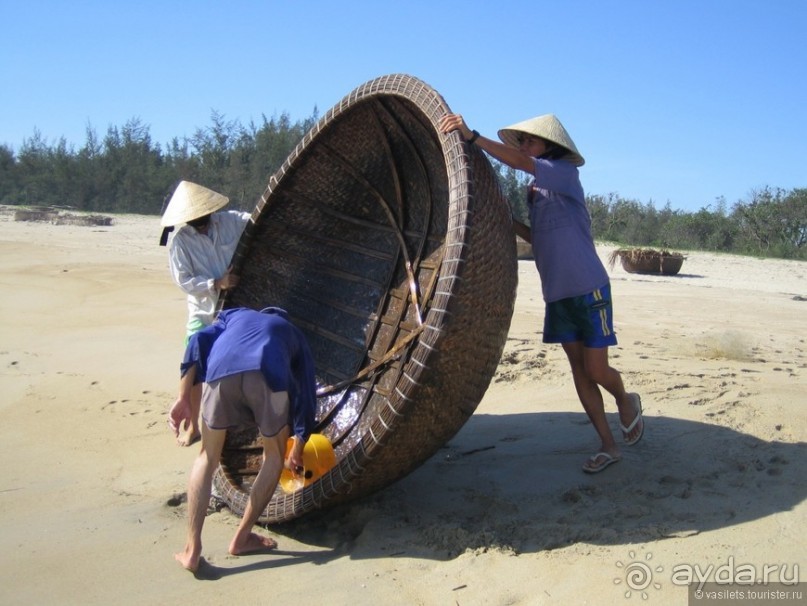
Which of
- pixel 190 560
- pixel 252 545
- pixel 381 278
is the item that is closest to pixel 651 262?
pixel 381 278

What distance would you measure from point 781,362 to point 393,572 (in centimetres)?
374

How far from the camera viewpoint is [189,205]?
415 centimetres

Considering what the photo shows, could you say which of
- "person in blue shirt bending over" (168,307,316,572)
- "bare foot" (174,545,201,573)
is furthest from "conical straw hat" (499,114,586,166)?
"bare foot" (174,545,201,573)

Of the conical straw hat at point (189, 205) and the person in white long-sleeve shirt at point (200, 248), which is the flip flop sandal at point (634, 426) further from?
the conical straw hat at point (189, 205)

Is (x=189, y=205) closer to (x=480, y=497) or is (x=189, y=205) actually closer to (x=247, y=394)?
(x=247, y=394)

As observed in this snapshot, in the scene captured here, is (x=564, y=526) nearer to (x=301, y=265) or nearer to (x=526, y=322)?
(x=301, y=265)

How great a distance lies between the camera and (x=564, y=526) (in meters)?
3.10

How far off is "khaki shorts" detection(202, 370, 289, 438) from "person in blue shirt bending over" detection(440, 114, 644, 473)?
129 cm

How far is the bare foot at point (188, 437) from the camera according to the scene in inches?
178

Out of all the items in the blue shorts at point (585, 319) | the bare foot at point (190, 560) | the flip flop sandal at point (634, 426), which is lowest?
the bare foot at point (190, 560)

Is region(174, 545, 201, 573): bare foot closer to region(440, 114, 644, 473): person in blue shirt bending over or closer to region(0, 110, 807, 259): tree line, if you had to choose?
region(440, 114, 644, 473): person in blue shirt bending over

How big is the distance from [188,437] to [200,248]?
3.40 ft

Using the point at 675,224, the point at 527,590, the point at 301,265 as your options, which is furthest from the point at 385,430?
the point at 675,224

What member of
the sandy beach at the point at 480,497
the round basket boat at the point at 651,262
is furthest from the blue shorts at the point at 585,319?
the round basket boat at the point at 651,262
